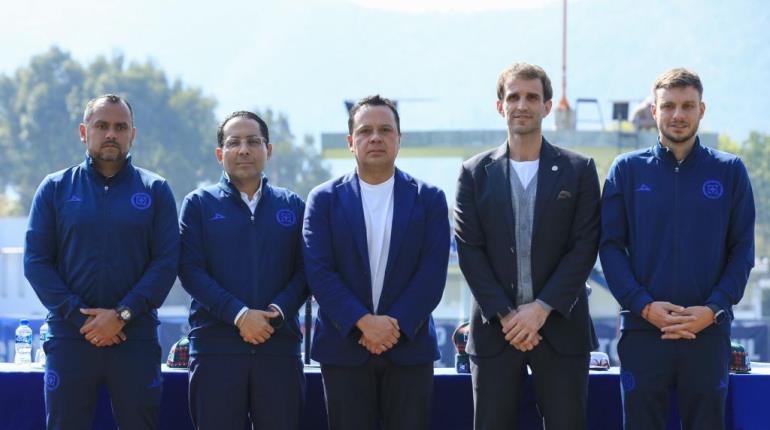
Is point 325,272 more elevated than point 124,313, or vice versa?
point 325,272

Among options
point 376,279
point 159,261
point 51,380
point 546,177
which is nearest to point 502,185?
point 546,177

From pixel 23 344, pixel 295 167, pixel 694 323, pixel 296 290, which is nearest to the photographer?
pixel 694 323

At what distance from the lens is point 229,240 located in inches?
205

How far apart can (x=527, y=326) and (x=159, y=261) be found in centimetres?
172

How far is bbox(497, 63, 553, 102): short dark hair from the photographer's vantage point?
5.06m

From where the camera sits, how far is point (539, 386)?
4910mm

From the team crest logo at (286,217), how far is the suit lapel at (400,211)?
538 millimetres

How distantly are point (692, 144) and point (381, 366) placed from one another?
68.4 inches

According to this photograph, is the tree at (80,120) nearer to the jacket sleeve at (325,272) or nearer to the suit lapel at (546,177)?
the jacket sleeve at (325,272)

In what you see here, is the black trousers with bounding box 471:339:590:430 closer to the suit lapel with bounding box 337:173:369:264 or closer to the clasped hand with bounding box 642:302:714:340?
the clasped hand with bounding box 642:302:714:340

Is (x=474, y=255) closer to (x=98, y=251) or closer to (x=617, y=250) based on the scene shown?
(x=617, y=250)

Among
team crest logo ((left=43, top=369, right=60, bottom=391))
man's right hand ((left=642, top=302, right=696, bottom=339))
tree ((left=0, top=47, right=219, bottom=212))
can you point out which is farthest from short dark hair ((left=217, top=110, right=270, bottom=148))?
tree ((left=0, top=47, right=219, bottom=212))

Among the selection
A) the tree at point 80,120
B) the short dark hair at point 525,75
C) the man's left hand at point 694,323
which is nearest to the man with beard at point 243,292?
the short dark hair at point 525,75

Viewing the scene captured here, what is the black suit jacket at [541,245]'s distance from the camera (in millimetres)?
4887
